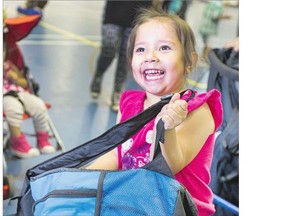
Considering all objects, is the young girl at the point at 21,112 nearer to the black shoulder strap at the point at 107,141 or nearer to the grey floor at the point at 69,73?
the grey floor at the point at 69,73

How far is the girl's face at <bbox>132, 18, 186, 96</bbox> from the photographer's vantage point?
756 millimetres

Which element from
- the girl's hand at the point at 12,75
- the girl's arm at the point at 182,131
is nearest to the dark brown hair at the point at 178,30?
the girl's arm at the point at 182,131

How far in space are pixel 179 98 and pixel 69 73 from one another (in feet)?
8.84

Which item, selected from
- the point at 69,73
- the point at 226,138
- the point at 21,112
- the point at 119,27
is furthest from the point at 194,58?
the point at 69,73

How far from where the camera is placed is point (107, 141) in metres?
0.75

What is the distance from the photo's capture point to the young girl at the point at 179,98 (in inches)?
29.8

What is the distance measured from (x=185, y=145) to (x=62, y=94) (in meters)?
2.17

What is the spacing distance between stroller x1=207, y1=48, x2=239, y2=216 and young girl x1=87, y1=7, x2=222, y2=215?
0.55 m

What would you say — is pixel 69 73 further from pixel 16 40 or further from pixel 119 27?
pixel 119 27

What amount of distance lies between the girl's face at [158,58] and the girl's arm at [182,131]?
0.07 m
